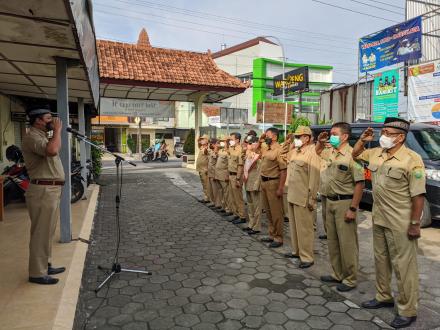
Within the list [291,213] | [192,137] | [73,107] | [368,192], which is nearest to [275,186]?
[291,213]

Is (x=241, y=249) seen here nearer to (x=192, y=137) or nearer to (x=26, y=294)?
(x=26, y=294)

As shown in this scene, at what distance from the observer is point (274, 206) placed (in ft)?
18.6

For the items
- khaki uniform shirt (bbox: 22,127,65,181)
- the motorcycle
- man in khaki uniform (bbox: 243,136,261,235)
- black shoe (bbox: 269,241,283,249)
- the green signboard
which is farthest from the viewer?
the motorcycle

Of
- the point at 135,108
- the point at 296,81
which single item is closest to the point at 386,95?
the point at 296,81

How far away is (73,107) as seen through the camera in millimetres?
13672

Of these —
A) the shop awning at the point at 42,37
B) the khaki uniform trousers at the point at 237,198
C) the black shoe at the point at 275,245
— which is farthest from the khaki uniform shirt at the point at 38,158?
the khaki uniform trousers at the point at 237,198

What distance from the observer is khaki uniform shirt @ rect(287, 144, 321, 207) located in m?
4.70

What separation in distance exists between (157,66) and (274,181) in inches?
378

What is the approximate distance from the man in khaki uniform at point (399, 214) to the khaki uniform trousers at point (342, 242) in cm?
46

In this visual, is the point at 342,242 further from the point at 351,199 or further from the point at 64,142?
the point at 64,142

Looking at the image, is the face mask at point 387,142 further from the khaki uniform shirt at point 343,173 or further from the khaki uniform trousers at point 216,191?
the khaki uniform trousers at point 216,191

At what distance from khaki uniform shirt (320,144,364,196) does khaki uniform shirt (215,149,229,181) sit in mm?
3743

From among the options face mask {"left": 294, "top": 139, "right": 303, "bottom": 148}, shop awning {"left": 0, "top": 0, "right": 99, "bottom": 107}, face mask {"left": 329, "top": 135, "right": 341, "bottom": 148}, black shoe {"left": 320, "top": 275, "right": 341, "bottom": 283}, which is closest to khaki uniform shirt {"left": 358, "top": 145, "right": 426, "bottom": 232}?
face mask {"left": 329, "top": 135, "right": 341, "bottom": 148}

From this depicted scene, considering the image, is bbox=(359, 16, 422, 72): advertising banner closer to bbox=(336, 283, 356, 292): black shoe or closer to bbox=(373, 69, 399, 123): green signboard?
bbox=(373, 69, 399, 123): green signboard
